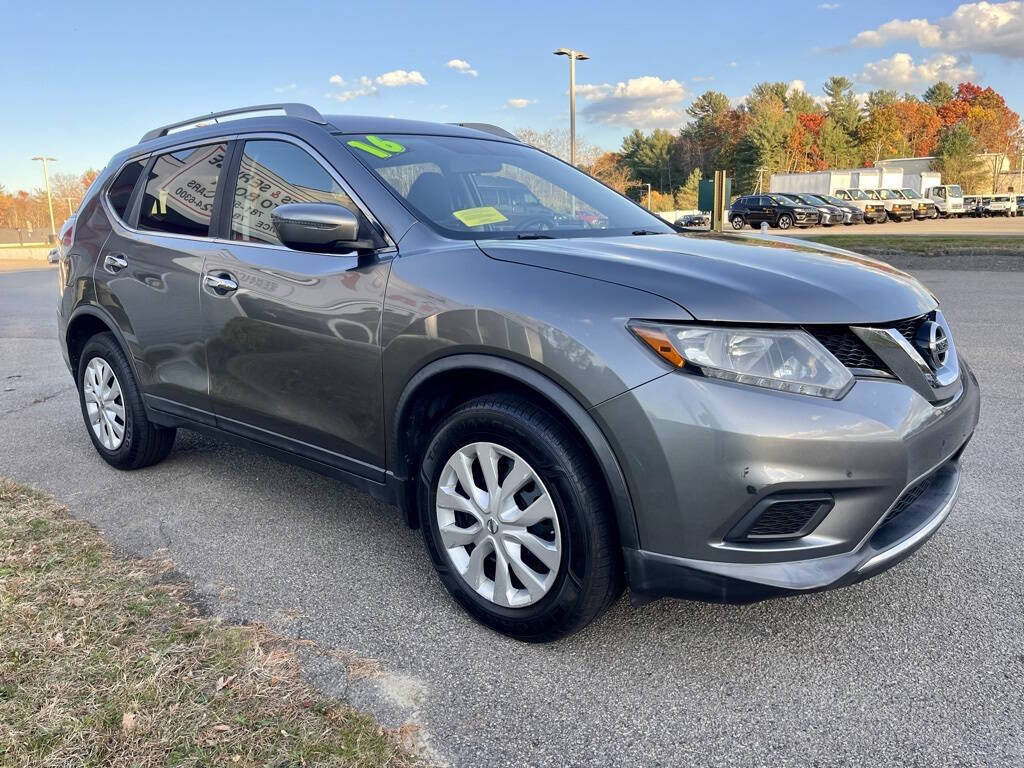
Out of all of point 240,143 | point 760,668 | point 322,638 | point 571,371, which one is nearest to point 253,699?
point 322,638

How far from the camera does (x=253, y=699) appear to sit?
226 cm

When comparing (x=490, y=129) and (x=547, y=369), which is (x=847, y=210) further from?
(x=547, y=369)

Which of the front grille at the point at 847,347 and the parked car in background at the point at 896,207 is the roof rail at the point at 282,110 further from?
the parked car in background at the point at 896,207

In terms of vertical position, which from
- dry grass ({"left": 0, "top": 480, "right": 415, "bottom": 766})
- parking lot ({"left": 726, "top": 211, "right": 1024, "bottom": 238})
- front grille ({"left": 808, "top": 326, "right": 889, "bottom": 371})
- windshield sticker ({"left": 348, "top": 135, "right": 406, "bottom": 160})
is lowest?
parking lot ({"left": 726, "top": 211, "right": 1024, "bottom": 238})

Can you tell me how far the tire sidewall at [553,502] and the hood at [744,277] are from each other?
21.2 inches

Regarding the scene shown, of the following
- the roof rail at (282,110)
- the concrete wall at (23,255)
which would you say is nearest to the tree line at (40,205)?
the concrete wall at (23,255)

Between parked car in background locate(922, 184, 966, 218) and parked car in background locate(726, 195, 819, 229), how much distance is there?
16.2 m

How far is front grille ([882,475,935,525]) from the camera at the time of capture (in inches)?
90.5

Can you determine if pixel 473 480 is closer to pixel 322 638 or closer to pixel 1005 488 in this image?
pixel 322 638

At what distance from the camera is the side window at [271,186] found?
10.3 ft

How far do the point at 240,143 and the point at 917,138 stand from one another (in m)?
118

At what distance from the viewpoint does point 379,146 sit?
3.24m

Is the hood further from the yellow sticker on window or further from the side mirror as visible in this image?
the side mirror

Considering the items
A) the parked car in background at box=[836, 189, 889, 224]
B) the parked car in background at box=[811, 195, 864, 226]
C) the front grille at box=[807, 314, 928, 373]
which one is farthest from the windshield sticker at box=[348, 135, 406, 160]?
the parked car in background at box=[836, 189, 889, 224]
